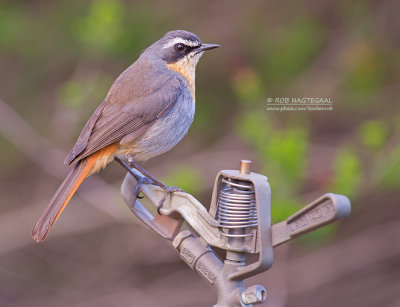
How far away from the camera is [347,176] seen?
148 inches

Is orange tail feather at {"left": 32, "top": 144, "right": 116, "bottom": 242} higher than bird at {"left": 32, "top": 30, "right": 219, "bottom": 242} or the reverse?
the reverse

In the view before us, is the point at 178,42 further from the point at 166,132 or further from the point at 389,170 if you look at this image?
the point at 389,170

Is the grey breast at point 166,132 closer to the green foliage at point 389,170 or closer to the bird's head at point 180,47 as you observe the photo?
the bird's head at point 180,47

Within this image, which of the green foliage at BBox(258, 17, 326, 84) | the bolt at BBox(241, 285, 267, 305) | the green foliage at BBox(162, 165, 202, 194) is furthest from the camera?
the green foliage at BBox(258, 17, 326, 84)

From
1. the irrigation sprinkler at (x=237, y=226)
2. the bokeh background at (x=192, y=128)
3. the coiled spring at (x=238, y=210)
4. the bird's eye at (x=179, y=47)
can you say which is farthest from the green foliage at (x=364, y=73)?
the coiled spring at (x=238, y=210)

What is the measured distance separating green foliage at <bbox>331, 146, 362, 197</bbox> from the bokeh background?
69 cm

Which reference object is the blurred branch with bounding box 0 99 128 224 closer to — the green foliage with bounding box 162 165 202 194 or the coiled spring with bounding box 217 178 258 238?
the green foliage with bounding box 162 165 202 194

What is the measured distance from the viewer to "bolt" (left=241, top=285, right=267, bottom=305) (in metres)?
1.96

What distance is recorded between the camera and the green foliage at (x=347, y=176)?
12.2 feet

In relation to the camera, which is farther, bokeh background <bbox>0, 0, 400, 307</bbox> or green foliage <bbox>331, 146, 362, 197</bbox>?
→ bokeh background <bbox>0, 0, 400, 307</bbox>

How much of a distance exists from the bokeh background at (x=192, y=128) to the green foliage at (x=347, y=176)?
69cm

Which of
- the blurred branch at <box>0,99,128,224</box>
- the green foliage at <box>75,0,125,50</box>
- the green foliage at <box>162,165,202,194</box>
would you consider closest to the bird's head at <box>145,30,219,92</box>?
the green foliage at <box>162,165,202,194</box>

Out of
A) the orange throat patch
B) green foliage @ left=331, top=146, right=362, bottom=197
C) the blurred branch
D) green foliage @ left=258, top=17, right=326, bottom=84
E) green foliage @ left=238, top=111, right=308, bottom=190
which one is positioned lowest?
green foliage @ left=331, top=146, right=362, bottom=197

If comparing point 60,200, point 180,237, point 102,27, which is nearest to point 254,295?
point 180,237
